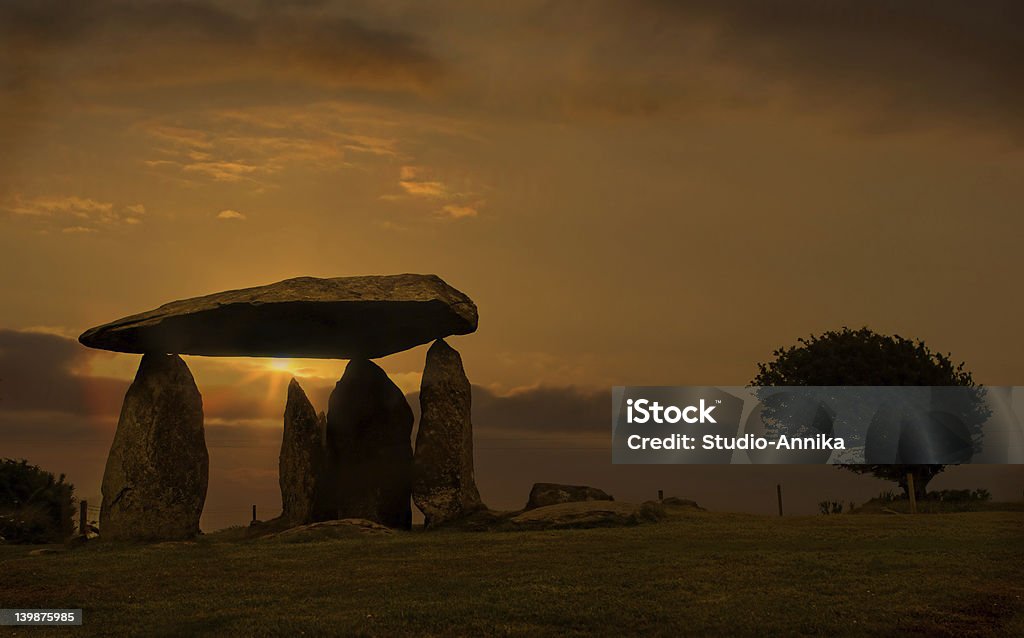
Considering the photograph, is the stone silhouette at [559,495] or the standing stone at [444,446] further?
the stone silhouette at [559,495]

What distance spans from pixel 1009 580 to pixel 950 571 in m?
1.07

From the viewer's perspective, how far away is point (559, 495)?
3422 centimetres

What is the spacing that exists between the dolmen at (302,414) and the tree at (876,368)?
25724 millimetres

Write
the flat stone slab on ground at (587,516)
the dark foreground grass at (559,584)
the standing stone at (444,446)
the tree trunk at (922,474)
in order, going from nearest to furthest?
the dark foreground grass at (559,584) < the flat stone slab on ground at (587,516) < the standing stone at (444,446) < the tree trunk at (922,474)

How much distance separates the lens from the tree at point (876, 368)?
53.4m

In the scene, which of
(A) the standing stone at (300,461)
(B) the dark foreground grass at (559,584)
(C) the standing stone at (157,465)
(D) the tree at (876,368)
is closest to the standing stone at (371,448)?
(A) the standing stone at (300,461)

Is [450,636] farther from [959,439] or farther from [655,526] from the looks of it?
[959,439]

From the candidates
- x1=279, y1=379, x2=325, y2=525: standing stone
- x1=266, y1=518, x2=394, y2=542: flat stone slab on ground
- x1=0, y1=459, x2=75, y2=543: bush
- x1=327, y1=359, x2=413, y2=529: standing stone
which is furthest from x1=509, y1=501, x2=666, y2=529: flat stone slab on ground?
x1=0, y1=459, x2=75, y2=543: bush

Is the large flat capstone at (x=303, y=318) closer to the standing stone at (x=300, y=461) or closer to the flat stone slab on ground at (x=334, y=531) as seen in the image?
the standing stone at (x=300, y=461)

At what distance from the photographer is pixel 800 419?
5438cm

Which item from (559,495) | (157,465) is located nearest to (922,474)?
(559,495)

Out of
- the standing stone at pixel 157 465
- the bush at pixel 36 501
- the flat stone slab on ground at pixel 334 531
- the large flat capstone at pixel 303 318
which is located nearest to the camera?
the flat stone slab on ground at pixel 334 531

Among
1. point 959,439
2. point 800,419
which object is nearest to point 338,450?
point 800,419

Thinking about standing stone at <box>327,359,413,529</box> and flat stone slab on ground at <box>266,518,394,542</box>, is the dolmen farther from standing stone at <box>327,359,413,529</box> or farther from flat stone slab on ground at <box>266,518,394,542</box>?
flat stone slab on ground at <box>266,518,394,542</box>
